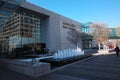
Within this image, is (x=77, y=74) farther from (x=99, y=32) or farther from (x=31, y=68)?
(x=99, y=32)

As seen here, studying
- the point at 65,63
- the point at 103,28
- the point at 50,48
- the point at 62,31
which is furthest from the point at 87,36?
the point at 65,63

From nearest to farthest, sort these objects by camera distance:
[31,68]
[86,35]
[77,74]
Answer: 1. [31,68]
2. [77,74]
3. [86,35]

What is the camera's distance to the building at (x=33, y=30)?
24672mm

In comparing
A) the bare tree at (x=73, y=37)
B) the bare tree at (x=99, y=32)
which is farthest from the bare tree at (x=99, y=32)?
the bare tree at (x=73, y=37)

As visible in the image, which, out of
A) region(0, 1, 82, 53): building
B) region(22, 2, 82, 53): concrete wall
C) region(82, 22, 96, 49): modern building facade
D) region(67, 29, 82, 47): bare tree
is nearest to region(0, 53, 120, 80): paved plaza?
region(0, 1, 82, 53): building

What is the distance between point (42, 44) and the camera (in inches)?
Result: 1200

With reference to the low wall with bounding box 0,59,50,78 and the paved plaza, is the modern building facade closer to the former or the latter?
the paved plaza

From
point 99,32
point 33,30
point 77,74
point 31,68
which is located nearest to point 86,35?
point 99,32

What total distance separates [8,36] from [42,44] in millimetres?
8163

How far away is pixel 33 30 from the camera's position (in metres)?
29.5

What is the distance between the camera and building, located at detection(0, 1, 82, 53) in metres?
24.7

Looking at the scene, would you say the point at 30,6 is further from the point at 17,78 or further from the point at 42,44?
the point at 17,78

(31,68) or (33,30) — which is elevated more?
(33,30)

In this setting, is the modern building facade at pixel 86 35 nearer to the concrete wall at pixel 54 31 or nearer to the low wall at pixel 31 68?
the concrete wall at pixel 54 31
